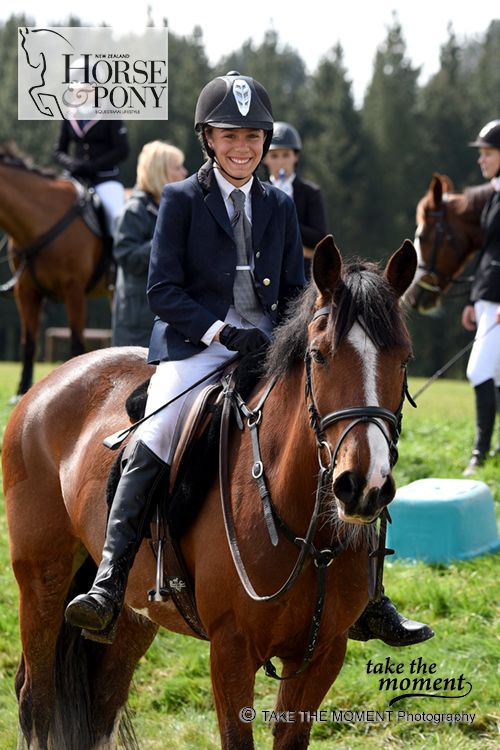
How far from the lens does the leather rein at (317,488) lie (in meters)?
2.42

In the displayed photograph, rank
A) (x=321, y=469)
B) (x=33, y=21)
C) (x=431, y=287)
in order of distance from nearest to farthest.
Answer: (x=321, y=469) < (x=431, y=287) < (x=33, y=21)

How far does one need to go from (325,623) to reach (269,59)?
48824 mm

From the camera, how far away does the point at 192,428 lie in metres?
3.11

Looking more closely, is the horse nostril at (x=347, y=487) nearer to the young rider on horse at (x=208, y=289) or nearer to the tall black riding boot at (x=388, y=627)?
the young rider on horse at (x=208, y=289)

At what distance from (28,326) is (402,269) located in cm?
802

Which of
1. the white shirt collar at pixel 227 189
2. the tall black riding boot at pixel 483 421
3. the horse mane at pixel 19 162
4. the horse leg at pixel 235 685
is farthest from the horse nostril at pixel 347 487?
the horse mane at pixel 19 162

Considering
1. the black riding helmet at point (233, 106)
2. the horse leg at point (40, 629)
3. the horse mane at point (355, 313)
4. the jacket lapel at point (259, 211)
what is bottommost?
the horse leg at point (40, 629)

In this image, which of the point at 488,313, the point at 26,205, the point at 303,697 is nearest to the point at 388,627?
the point at 303,697

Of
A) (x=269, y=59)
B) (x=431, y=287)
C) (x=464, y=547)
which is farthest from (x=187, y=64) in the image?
(x=464, y=547)

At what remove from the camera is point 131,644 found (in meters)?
4.10

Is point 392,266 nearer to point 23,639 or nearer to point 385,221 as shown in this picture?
point 23,639

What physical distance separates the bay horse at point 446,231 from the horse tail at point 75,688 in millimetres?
5338

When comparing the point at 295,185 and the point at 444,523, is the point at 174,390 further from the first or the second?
the point at 295,185

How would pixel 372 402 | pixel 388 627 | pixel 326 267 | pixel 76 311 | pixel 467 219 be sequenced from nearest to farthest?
pixel 372 402 → pixel 326 267 → pixel 388 627 → pixel 467 219 → pixel 76 311
